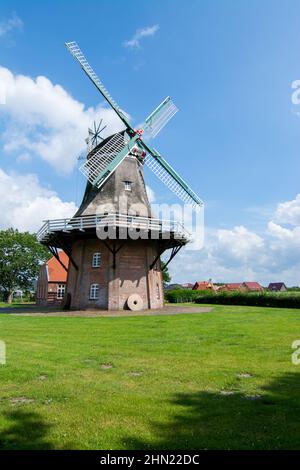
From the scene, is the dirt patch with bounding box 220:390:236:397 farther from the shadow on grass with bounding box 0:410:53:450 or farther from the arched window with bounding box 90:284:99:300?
the arched window with bounding box 90:284:99:300

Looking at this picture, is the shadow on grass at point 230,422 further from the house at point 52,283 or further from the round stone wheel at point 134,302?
the house at point 52,283

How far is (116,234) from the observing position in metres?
23.9

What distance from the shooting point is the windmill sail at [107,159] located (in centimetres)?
2636

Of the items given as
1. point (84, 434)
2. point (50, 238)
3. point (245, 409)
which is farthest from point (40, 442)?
point (50, 238)

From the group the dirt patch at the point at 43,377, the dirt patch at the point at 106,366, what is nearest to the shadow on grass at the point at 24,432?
the dirt patch at the point at 43,377

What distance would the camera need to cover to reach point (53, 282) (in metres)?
41.9

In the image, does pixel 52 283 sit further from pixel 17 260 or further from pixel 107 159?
pixel 107 159

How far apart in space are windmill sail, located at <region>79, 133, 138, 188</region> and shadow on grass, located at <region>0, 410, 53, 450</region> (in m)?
21.7

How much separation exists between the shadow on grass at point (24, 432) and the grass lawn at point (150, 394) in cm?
1

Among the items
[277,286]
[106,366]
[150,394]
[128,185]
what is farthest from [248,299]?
[277,286]

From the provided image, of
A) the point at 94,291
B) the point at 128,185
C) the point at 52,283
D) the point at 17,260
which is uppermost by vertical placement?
the point at 128,185

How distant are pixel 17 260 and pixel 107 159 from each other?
3328cm

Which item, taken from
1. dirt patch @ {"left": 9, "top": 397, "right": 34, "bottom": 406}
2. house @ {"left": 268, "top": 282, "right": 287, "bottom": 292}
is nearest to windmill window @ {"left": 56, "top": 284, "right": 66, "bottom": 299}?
dirt patch @ {"left": 9, "top": 397, "right": 34, "bottom": 406}
